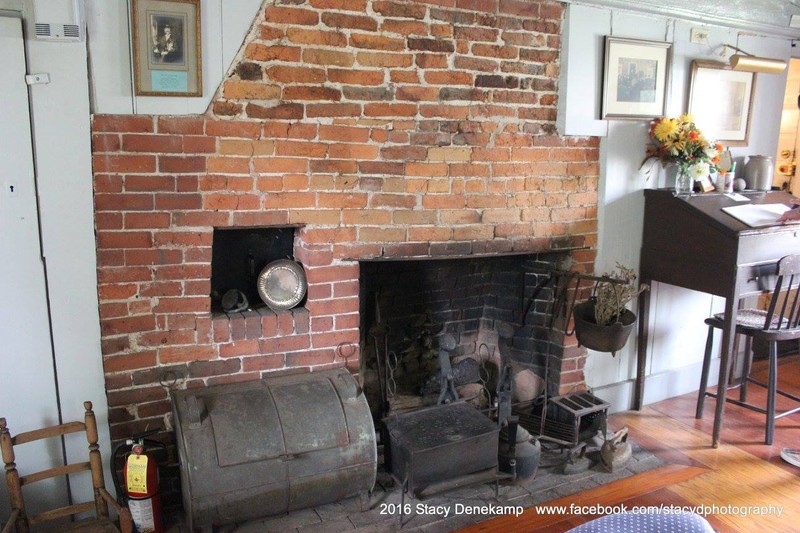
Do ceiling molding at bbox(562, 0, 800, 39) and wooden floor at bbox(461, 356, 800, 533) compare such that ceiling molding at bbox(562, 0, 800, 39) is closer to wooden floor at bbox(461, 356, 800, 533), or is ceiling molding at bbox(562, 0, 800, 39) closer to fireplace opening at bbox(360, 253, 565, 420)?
fireplace opening at bbox(360, 253, 565, 420)

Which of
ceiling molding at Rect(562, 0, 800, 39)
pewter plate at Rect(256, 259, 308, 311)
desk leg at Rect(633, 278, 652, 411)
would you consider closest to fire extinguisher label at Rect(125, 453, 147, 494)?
pewter plate at Rect(256, 259, 308, 311)

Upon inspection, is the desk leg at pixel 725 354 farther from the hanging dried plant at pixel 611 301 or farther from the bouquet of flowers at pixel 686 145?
the bouquet of flowers at pixel 686 145

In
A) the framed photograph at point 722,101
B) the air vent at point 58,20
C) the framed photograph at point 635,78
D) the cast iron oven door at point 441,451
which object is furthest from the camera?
the framed photograph at point 722,101

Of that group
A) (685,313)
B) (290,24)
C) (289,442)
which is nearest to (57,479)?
(289,442)

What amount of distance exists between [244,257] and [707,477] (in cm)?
252

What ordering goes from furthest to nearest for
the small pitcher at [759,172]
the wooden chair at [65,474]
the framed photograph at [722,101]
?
the small pitcher at [759,172]
the framed photograph at [722,101]
the wooden chair at [65,474]

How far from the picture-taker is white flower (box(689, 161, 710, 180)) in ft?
11.4

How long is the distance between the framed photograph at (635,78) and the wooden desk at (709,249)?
495 millimetres

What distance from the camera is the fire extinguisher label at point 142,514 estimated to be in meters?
2.44

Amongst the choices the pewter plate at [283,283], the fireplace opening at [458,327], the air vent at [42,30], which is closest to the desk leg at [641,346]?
the fireplace opening at [458,327]

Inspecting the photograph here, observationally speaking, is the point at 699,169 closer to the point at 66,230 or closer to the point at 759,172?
the point at 759,172

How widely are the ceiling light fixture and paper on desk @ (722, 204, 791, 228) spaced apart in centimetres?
86

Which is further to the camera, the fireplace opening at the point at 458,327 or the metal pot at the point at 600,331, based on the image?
the fireplace opening at the point at 458,327

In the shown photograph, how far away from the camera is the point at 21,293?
2387 mm
